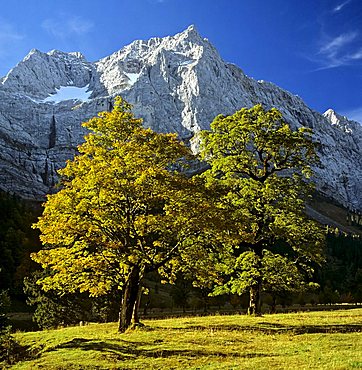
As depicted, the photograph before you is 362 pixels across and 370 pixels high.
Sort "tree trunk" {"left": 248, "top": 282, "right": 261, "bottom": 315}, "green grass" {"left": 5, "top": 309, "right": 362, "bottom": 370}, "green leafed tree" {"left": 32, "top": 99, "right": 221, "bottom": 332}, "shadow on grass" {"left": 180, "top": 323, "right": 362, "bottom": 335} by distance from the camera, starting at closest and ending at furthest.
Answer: "green grass" {"left": 5, "top": 309, "right": 362, "bottom": 370}, "shadow on grass" {"left": 180, "top": 323, "right": 362, "bottom": 335}, "green leafed tree" {"left": 32, "top": 99, "right": 221, "bottom": 332}, "tree trunk" {"left": 248, "top": 282, "right": 261, "bottom": 315}

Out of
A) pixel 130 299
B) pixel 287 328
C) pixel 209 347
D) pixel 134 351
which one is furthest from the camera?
pixel 130 299

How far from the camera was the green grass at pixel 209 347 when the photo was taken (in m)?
16.4

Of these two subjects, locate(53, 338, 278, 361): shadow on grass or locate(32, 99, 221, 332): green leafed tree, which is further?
locate(32, 99, 221, 332): green leafed tree

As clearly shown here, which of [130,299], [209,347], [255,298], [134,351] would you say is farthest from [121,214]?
[255,298]

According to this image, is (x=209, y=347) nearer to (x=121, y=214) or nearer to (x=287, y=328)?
(x=287, y=328)

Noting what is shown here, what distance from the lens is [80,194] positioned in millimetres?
24469

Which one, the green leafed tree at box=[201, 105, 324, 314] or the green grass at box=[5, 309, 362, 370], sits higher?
the green leafed tree at box=[201, 105, 324, 314]

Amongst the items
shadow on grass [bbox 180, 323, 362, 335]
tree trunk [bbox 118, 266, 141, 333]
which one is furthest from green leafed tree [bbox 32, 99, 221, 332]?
shadow on grass [bbox 180, 323, 362, 335]

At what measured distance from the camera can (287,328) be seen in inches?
982

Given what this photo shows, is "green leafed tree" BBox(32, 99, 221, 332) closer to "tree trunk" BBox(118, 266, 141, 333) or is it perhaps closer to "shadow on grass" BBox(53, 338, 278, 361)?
"tree trunk" BBox(118, 266, 141, 333)

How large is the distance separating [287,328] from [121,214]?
13.0 meters

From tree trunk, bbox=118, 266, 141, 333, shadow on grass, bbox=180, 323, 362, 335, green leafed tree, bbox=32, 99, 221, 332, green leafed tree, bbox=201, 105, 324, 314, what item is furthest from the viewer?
green leafed tree, bbox=201, 105, 324, 314

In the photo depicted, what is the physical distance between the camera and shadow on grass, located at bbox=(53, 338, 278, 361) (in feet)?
60.0

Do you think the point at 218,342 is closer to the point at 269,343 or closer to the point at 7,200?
the point at 269,343
